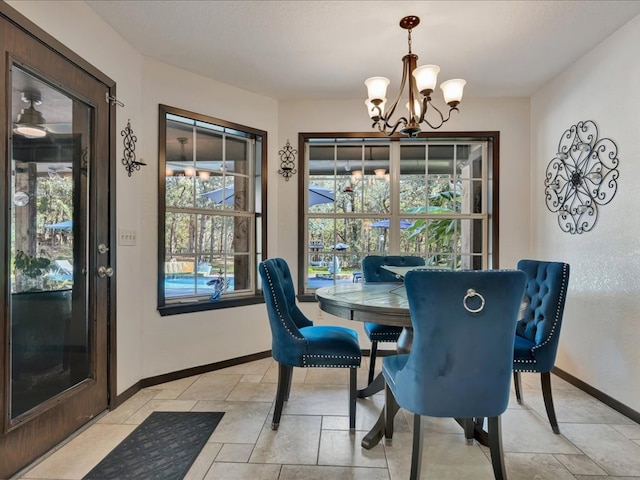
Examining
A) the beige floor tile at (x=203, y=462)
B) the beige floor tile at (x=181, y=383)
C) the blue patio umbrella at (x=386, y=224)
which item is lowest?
the beige floor tile at (x=181, y=383)

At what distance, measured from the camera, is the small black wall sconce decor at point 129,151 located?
8.29 feet

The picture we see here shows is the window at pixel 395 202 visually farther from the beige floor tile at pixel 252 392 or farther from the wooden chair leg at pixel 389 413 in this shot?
the wooden chair leg at pixel 389 413

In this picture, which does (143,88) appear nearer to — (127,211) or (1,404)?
(127,211)

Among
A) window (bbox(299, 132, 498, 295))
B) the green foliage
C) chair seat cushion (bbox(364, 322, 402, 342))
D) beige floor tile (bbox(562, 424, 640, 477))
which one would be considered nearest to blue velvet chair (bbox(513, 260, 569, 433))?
beige floor tile (bbox(562, 424, 640, 477))

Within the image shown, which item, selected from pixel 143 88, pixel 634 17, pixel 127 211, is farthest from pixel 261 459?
pixel 634 17

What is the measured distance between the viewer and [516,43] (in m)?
2.52

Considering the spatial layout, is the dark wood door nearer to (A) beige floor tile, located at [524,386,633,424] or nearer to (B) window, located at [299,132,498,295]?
(B) window, located at [299,132,498,295]

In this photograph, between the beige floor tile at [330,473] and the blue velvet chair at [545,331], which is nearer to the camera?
the beige floor tile at [330,473]

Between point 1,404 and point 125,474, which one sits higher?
point 1,404

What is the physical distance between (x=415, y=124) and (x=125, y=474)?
2.46m

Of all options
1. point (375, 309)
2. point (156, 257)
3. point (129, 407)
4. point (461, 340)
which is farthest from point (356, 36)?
point (129, 407)

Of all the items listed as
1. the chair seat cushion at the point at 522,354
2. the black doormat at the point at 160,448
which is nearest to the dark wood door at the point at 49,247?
the black doormat at the point at 160,448

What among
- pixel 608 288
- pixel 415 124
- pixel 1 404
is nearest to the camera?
pixel 1 404

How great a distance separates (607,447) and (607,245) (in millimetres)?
1318
